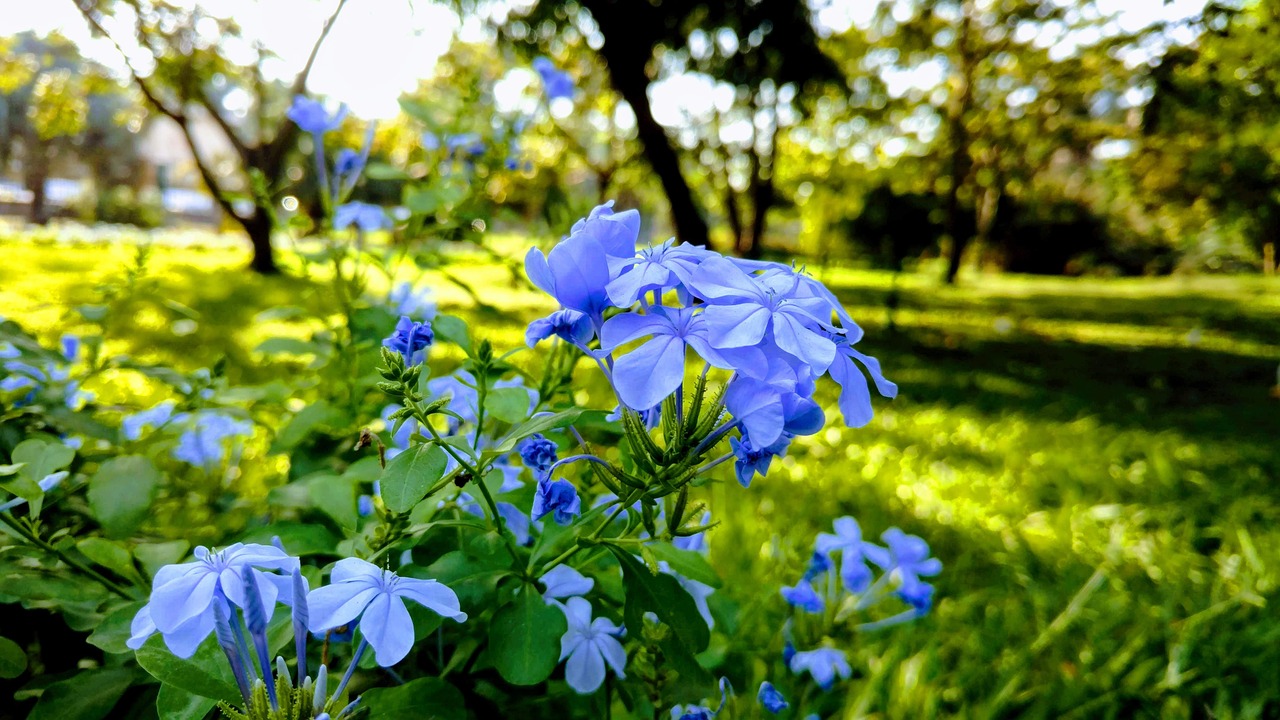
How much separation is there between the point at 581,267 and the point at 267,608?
0.40 metres

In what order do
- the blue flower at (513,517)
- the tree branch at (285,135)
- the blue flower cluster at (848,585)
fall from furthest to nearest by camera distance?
the tree branch at (285,135)
the blue flower cluster at (848,585)
the blue flower at (513,517)

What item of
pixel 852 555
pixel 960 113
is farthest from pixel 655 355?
pixel 960 113

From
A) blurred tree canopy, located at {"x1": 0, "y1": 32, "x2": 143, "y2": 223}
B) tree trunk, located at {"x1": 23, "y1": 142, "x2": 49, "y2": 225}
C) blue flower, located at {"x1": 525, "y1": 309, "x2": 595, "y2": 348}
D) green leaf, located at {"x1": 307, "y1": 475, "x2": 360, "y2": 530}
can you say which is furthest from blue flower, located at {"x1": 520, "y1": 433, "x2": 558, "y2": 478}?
tree trunk, located at {"x1": 23, "y1": 142, "x2": 49, "y2": 225}

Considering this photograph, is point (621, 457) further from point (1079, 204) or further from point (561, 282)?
point (1079, 204)

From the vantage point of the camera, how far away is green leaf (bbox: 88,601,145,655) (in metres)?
0.73

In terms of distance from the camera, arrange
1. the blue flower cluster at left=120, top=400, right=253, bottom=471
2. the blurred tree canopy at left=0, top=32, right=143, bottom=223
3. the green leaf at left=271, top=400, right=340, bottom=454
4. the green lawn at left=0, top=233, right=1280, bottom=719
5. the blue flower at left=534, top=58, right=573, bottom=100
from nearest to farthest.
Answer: the green leaf at left=271, top=400, right=340, bottom=454
the blue flower cluster at left=120, top=400, right=253, bottom=471
the blue flower at left=534, top=58, right=573, bottom=100
the green lawn at left=0, top=233, right=1280, bottom=719
the blurred tree canopy at left=0, top=32, right=143, bottom=223

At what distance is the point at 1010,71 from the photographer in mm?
11406

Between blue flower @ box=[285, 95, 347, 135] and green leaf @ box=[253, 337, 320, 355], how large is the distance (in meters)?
0.39

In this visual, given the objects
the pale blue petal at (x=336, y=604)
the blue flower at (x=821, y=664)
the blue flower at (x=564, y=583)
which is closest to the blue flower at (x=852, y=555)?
the blue flower at (x=821, y=664)

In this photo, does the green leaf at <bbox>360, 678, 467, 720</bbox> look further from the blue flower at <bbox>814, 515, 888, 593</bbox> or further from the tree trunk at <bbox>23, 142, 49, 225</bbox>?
the tree trunk at <bbox>23, 142, 49, 225</bbox>

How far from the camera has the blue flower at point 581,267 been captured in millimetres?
627

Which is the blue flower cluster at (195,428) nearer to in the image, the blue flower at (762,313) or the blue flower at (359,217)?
the blue flower at (359,217)

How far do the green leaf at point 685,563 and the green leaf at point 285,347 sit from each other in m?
0.80

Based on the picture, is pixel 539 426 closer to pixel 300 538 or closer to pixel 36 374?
pixel 300 538
